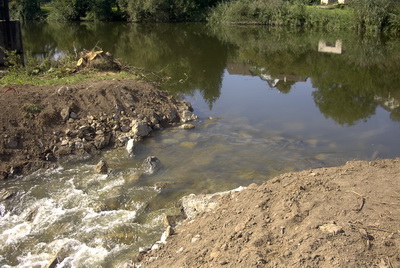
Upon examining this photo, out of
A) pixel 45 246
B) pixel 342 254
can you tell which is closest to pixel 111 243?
pixel 45 246

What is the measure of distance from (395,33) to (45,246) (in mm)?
40268

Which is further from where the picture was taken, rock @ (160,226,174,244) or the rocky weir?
the rocky weir

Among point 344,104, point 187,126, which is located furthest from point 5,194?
point 344,104

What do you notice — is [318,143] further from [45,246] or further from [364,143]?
[45,246]

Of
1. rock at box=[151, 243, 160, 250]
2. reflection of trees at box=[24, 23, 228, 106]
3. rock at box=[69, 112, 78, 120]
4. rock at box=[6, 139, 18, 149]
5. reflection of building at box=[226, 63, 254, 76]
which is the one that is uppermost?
rock at box=[69, 112, 78, 120]

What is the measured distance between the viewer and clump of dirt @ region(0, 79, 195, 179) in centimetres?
1005

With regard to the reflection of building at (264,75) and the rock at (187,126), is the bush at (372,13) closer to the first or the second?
the reflection of building at (264,75)

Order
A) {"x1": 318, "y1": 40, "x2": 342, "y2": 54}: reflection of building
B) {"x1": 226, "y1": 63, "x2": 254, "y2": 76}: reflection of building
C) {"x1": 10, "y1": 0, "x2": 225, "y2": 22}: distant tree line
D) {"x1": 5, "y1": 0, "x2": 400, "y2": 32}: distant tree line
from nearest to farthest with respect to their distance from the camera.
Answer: {"x1": 226, "y1": 63, "x2": 254, "y2": 76}: reflection of building, {"x1": 318, "y1": 40, "x2": 342, "y2": 54}: reflection of building, {"x1": 5, "y1": 0, "x2": 400, "y2": 32}: distant tree line, {"x1": 10, "y1": 0, "x2": 225, "y2": 22}: distant tree line

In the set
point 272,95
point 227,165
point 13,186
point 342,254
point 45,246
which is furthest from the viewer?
point 272,95

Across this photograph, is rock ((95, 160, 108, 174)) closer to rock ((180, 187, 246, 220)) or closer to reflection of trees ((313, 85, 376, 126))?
rock ((180, 187, 246, 220))

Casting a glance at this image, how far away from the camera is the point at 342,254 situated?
4.62 metres

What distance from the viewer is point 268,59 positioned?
2527 centimetres

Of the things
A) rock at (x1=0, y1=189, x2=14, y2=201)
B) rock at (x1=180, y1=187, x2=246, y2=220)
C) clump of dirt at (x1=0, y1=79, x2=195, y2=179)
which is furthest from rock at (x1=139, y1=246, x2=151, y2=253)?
clump of dirt at (x1=0, y1=79, x2=195, y2=179)

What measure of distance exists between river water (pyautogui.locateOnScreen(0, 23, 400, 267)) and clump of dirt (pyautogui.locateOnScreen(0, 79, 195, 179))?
1.72 ft
